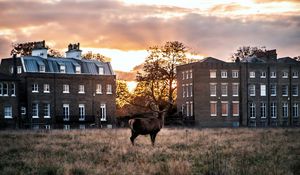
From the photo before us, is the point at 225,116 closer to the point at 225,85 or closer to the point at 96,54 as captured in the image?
the point at 225,85

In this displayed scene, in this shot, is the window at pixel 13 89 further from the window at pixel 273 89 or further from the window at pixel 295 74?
the window at pixel 295 74

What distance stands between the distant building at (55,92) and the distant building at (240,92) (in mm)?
11102

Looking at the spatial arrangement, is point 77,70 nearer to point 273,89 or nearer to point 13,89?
point 13,89

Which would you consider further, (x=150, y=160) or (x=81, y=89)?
(x=81, y=89)

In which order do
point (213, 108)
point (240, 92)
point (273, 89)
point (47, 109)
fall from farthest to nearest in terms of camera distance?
point (273, 89), point (240, 92), point (213, 108), point (47, 109)

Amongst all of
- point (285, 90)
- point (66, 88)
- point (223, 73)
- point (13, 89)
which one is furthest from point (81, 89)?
point (285, 90)

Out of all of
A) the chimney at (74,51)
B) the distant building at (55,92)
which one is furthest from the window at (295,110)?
the chimney at (74,51)

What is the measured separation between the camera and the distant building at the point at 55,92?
62.8 m

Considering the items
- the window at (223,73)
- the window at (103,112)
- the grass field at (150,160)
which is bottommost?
the grass field at (150,160)

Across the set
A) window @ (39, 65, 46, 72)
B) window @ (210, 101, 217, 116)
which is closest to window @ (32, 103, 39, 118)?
window @ (39, 65, 46, 72)

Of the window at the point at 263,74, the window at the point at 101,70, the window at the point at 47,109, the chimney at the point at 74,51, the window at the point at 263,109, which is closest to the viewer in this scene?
the window at the point at 47,109

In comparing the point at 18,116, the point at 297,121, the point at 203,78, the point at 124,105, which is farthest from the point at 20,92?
the point at 297,121

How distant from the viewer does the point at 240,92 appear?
76625 millimetres

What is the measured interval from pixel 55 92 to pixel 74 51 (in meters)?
9.94
